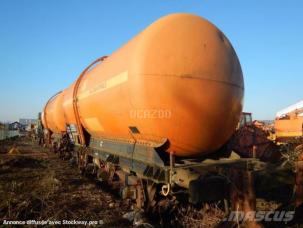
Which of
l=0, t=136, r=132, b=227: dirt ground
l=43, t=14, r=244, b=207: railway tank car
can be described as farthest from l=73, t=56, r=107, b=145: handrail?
l=43, t=14, r=244, b=207: railway tank car

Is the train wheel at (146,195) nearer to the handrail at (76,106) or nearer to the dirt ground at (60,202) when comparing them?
the dirt ground at (60,202)

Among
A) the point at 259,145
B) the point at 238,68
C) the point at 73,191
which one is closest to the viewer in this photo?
the point at 238,68

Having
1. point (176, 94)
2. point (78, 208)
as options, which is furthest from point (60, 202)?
point (176, 94)

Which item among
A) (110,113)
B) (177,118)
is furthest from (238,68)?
(110,113)

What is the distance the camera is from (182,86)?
5.41m

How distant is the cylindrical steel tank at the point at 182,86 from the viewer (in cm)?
542

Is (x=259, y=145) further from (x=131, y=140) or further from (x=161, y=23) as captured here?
(x=161, y=23)

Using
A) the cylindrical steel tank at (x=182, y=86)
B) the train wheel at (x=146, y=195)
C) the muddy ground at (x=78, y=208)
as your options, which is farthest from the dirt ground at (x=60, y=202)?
the cylindrical steel tank at (x=182, y=86)

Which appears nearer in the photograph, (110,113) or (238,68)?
(238,68)

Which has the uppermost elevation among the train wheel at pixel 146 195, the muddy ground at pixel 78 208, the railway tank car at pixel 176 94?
the railway tank car at pixel 176 94

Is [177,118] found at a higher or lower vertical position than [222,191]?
higher

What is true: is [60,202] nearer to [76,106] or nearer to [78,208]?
[78,208]

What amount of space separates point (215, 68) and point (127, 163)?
9.24 feet

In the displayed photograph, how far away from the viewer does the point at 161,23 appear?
5809mm
